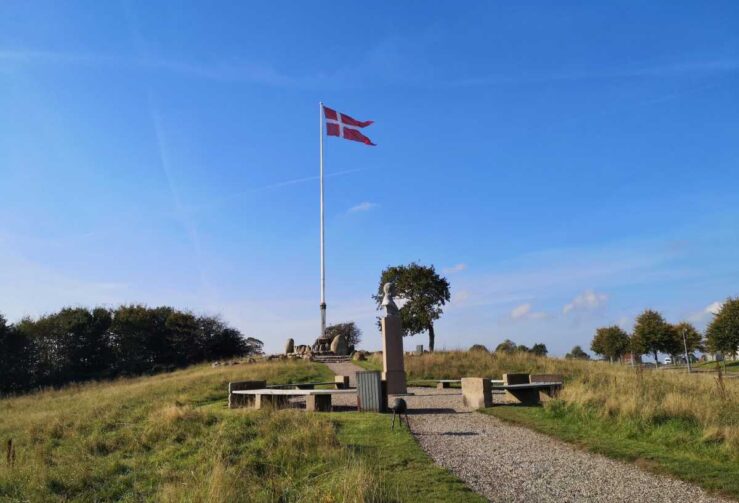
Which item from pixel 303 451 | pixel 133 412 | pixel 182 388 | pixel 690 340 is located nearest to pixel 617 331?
pixel 690 340

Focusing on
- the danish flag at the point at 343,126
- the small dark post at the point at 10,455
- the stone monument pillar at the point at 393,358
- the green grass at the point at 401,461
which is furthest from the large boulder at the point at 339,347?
the green grass at the point at 401,461

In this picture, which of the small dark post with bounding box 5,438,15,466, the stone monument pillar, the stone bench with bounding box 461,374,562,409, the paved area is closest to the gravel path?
the paved area

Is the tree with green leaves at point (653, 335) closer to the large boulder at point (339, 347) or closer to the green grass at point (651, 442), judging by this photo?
the large boulder at point (339, 347)

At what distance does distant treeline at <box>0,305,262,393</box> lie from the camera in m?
50.9

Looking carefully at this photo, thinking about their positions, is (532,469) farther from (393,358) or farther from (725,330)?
(725,330)

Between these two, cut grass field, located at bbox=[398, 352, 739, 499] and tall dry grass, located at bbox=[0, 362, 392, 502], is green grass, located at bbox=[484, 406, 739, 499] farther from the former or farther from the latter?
tall dry grass, located at bbox=[0, 362, 392, 502]

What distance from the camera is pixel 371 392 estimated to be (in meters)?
14.0

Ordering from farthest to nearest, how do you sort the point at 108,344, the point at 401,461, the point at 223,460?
the point at 108,344, the point at 223,460, the point at 401,461

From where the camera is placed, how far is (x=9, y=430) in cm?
1777

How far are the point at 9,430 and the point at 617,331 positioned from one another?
57.9m

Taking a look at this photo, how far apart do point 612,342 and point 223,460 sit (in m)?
58.9

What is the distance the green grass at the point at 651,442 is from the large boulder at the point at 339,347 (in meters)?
28.9

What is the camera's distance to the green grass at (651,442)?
7.39 m

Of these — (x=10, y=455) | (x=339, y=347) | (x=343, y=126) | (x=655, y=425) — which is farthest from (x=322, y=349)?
(x=655, y=425)
